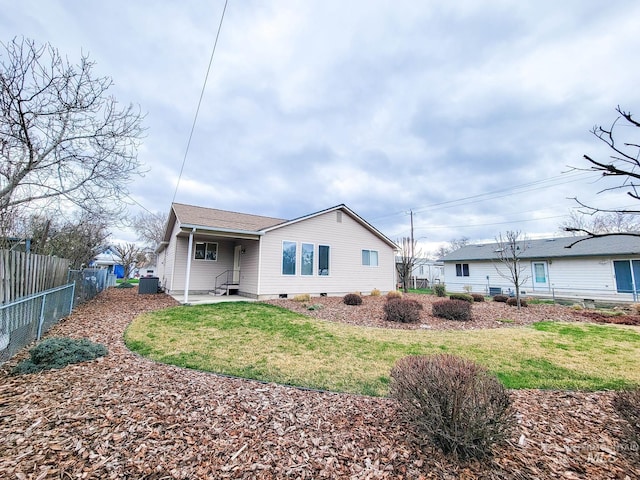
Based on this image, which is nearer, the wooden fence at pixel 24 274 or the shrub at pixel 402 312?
the wooden fence at pixel 24 274

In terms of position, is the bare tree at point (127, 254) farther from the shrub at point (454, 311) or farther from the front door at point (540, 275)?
the front door at point (540, 275)

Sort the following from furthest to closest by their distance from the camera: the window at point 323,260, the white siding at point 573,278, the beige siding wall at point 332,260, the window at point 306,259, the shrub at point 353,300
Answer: the white siding at point 573,278
the window at point 323,260
the window at point 306,259
the beige siding wall at point 332,260
the shrub at point 353,300

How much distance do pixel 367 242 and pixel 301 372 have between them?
1278 centimetres

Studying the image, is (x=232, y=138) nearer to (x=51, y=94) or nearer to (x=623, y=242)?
(x=51, y=94)

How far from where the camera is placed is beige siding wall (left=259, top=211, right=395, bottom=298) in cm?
1314

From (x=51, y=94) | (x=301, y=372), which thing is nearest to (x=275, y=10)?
(x=51, y=94)

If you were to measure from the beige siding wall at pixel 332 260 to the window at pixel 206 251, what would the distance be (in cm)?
387

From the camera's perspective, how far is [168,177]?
1416 cm

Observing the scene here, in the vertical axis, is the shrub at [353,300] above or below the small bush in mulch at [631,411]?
above

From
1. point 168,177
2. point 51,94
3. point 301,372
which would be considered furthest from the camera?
point 168,177

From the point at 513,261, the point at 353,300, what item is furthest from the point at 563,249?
the point at 353,300

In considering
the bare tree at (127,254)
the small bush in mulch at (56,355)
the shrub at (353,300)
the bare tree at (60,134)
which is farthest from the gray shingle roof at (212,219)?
the bare tree at (127,254)

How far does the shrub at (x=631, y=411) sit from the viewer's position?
95.2 inches

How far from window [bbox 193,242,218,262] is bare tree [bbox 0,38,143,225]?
723cm
